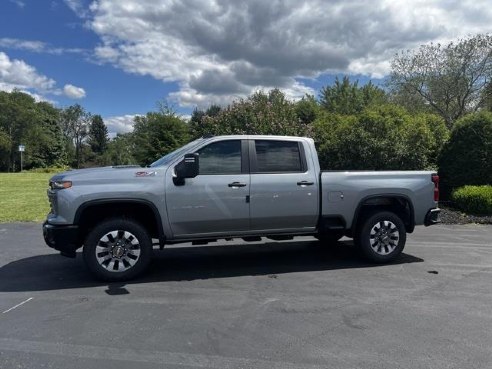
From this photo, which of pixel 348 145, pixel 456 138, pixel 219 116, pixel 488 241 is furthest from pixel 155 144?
pixel 488 241

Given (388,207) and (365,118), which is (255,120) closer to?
(365,118)

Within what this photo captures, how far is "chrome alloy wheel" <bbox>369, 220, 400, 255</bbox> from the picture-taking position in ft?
23.6

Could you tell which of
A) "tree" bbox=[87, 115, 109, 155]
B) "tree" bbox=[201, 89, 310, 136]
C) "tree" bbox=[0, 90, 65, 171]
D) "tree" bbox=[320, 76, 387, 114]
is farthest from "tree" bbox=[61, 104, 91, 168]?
"tree" bbox=[201, 89, 310, 136]

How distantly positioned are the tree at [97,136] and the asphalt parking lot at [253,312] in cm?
11232

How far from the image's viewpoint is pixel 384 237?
7246mm

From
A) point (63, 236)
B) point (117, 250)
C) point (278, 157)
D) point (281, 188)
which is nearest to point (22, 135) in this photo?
point (63, 236)

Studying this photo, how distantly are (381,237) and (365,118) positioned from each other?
8.40 metres

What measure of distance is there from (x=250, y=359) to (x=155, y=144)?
87.3 ft

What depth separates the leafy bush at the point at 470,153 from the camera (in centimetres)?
1359

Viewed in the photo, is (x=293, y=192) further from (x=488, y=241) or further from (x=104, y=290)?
(x=488, y=241)

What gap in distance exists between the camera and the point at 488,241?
927cm

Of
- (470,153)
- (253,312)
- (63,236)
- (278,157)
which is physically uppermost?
(470,153)

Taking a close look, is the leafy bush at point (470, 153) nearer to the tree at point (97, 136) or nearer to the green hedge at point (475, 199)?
the green hedge at point (475, 199)

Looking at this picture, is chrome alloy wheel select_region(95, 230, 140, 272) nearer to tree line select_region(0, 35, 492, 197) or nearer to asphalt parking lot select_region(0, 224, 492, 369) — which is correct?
asphalt parking lot select_region(0, 224, 492, 369)
